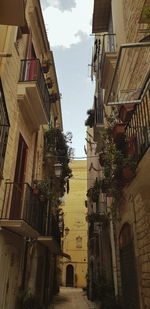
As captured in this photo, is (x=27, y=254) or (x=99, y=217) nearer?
(x=27, y=254)

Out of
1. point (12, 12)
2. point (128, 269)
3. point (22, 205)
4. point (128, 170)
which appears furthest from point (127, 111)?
point (22, 205)

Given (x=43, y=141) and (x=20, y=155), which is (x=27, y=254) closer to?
(x=20, y=155)

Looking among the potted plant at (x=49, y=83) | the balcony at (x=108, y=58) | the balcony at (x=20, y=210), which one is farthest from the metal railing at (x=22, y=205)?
the potted plant at (x=49, y=83)

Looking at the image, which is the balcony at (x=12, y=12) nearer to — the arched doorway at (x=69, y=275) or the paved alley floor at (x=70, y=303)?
the paved alley floor at (x=70, y=303)

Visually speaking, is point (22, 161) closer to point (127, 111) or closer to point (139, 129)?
point (127, 111)

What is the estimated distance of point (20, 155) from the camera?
29.8 feet

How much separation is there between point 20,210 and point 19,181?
3.20 feet

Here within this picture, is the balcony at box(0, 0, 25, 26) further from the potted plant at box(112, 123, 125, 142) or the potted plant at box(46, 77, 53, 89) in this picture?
the potted plant at box(46, 77, 53, 89)

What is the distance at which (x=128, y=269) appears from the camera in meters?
7.47

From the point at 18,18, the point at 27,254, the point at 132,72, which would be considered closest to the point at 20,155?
the point at 27,254

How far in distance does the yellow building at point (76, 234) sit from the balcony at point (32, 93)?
21.6 m

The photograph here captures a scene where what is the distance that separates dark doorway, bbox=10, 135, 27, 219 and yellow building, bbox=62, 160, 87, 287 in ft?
70.3

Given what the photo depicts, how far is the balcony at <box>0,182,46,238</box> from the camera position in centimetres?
707

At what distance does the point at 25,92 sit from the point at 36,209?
4053mm
